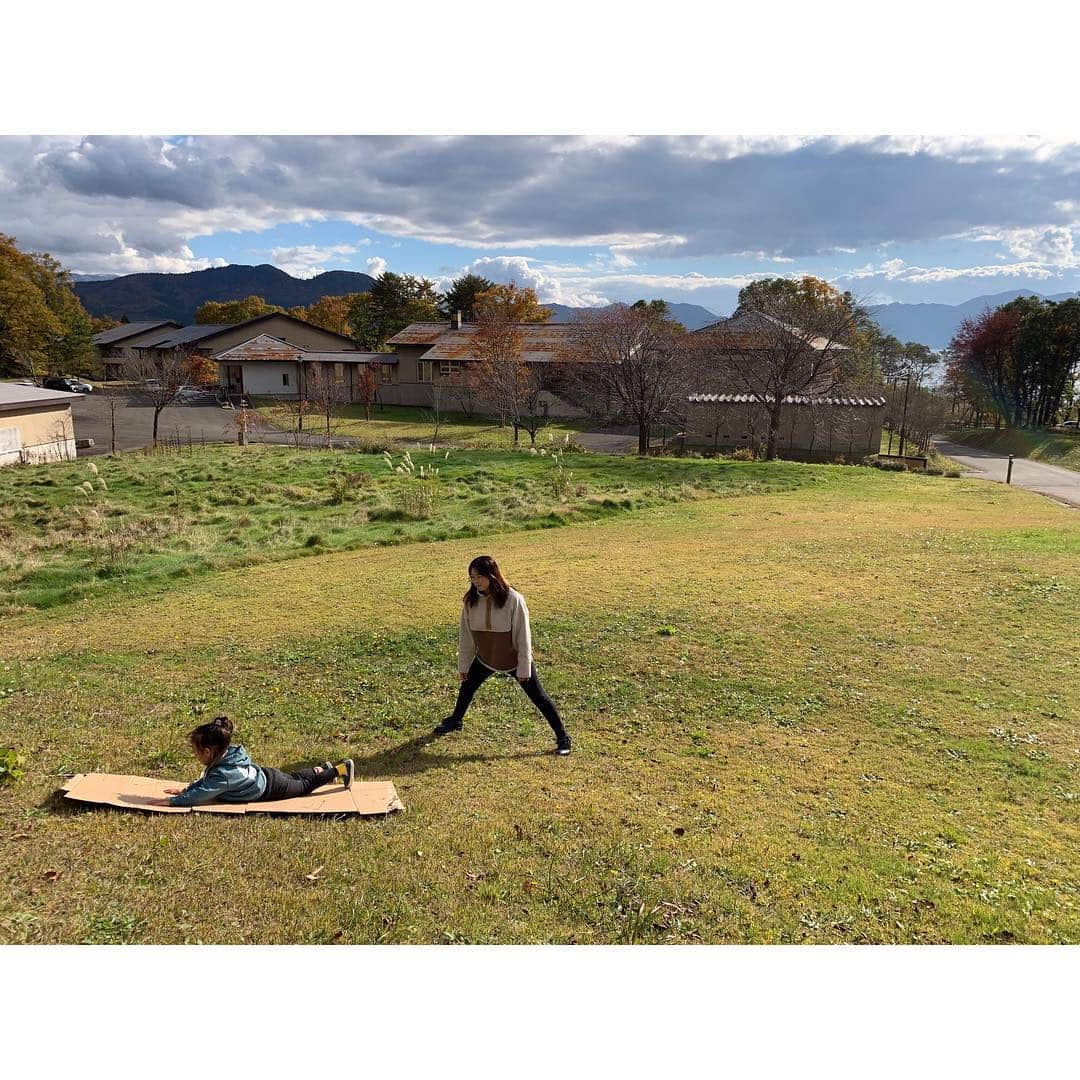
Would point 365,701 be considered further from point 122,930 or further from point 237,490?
point 237,490

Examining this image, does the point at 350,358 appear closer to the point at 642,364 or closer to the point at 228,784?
the point at 642,364

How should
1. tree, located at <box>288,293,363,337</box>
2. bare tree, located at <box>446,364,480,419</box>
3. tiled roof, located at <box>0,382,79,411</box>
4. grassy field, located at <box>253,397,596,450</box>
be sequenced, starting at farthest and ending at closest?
tree, located at <box>288,293,363,337</box> < bare tree, located at <box>446,364,480,419</box> < grassy field, located at <box>253,397,596,450</box> < tiled roof, located at <box>0,382,79,411</box>

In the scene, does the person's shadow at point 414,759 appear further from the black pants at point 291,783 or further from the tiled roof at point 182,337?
the tiled roof at point 182,337

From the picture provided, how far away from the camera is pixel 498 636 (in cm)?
550

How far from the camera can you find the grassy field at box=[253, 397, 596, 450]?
31.9m

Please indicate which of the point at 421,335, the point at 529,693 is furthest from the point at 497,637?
the point at 421,335

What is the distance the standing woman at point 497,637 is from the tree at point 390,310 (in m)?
61.1

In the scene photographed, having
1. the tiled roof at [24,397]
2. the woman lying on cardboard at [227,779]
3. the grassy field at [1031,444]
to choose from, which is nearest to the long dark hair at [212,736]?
the woman lying on cardboard at [227,779]

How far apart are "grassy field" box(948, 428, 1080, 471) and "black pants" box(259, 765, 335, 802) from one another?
101ft

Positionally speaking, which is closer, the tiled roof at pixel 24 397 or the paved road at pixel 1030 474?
the paved road at pixel 1030 474

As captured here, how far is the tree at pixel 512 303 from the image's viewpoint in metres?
57.3

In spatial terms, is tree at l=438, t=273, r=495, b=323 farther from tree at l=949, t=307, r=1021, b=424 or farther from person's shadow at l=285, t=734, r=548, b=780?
person's shadow at l=285, t=734, r=548, b=780

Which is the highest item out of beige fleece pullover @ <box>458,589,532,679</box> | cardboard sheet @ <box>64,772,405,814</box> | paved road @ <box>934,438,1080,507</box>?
beige fleece pullover @ <box>458,589,532,679</box>

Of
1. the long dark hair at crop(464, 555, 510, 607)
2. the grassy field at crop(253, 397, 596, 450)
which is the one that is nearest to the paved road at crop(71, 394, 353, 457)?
the grassy field at crop(253, 397, 596, 450)
